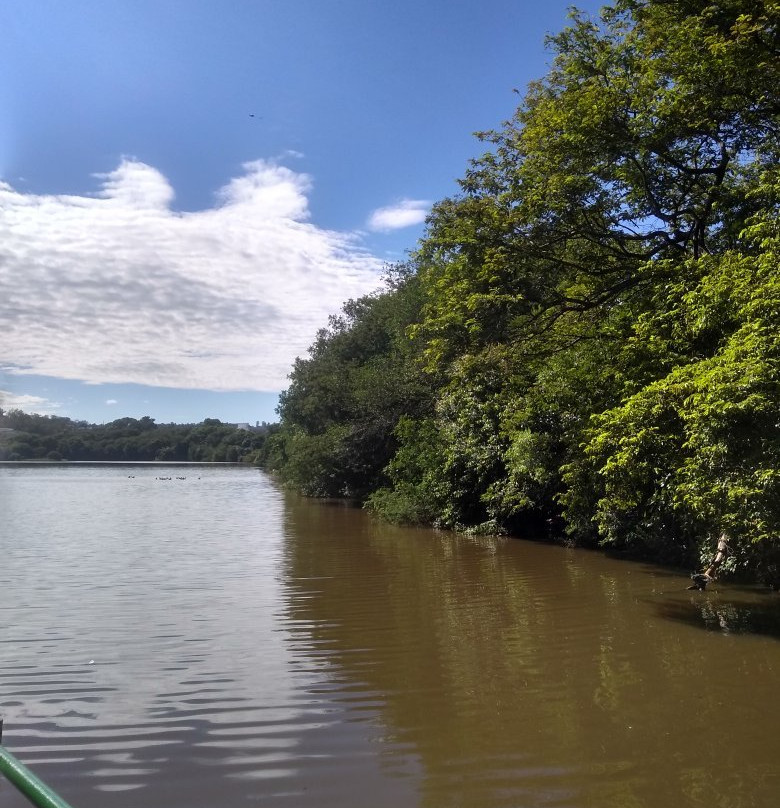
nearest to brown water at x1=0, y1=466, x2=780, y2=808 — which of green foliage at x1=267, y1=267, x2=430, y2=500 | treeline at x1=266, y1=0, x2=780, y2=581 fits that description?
treeline at x1=266, y1=0, x2=780, y2=581

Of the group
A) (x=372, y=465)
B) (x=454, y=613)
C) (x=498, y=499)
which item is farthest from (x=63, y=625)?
(x=372, y=465)

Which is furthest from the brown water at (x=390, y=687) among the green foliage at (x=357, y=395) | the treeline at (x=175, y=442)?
the treeline at (x=175, y=442)

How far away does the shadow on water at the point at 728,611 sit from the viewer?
866 cm

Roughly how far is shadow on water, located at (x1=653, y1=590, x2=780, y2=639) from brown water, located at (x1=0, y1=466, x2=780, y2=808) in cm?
6

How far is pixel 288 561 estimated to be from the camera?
15312 millimetres

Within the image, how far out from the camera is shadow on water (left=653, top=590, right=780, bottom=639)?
866 centimetres

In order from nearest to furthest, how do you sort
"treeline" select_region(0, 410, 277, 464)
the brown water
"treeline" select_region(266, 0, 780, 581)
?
1. the brown water
2. "treeline" select_region(266, 0, 780, 581)
3. "treeline" select_region(0, 410, 277, 464)

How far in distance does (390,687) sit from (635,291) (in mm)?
9633

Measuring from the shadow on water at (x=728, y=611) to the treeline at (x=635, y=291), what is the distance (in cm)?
65

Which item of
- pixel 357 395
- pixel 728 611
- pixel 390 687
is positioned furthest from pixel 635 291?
pixel 357 395

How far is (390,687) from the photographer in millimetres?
6512

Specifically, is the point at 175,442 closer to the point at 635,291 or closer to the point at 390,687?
the point at 635,291

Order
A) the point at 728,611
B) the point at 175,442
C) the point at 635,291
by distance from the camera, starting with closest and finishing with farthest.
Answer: the point at 728,611 < the point at 635,291 < the point at 175,442

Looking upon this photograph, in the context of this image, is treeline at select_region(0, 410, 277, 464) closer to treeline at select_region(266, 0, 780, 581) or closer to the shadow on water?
treeline at select_region(266, 0, 780, 581)
